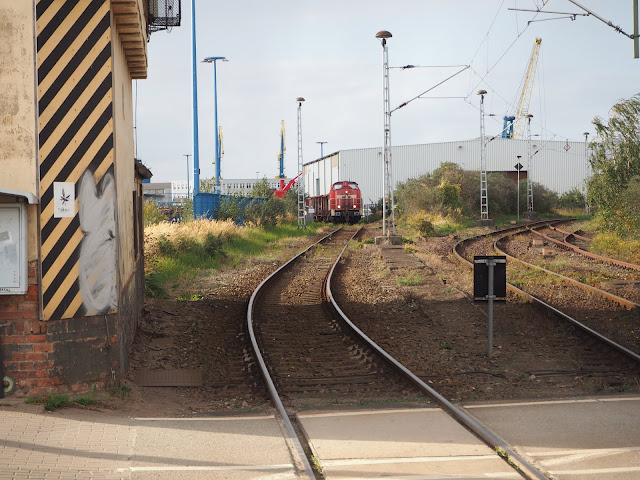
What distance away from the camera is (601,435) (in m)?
5.78

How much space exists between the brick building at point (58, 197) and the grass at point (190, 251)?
24.3ft

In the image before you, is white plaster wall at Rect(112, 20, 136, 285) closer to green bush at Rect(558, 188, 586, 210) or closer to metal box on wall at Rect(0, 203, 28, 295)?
metal box on wall at Rect(0, 203, 28, 295)

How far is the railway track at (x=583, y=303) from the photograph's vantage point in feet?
33.8

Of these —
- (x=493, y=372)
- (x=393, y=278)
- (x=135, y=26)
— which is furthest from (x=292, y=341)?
(x=393, y=278)

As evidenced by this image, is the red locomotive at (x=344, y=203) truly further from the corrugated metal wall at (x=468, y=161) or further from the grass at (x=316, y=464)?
the grass at (x=316, y=464)

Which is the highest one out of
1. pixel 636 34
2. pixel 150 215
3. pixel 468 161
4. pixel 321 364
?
pixel 468 161

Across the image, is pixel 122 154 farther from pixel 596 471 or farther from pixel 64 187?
pixel 596 471

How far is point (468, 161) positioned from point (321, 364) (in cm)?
5815

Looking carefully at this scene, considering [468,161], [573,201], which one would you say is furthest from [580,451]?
[468,161]

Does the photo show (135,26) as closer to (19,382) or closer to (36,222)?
(36,222)

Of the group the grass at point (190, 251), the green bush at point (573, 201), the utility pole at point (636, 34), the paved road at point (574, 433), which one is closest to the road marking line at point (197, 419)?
the paved road at point (574, 433)

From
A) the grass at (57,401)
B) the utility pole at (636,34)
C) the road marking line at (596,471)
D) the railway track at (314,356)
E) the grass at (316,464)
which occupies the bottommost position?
the railway track at (314,356)

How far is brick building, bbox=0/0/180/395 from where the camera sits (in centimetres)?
683

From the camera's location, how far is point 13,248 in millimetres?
6805
